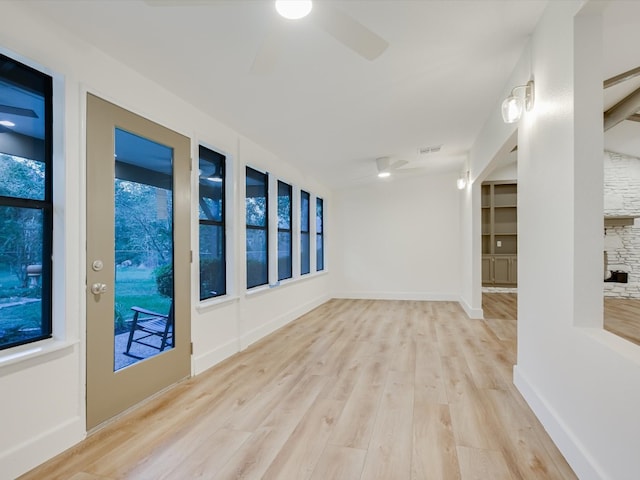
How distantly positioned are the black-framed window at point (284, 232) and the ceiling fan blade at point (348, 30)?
3.63 metres

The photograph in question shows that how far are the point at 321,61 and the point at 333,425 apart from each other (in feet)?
8.23

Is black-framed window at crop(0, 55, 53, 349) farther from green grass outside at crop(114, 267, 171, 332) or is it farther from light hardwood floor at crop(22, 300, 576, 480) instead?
light hardwood floor at crop(22, 300, 576, 480)

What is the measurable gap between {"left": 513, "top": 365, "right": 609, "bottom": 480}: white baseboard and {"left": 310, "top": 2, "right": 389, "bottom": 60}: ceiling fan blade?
2.22m

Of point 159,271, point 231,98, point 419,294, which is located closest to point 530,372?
point 159,271

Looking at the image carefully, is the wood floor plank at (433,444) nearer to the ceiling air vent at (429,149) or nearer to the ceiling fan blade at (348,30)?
the ceiling fan blade at (348,30)

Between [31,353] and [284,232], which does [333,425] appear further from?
[284,232]

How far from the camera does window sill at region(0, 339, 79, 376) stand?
1.72 meters

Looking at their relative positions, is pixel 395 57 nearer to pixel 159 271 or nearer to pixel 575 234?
pixel 575 234

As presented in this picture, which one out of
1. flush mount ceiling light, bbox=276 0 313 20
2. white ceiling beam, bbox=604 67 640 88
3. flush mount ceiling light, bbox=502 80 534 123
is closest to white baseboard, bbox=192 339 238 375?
flush mount ceiling light, bbox=276 0 313 20

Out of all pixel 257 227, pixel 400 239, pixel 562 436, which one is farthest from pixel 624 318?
pixel 257 227

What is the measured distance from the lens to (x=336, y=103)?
326cm

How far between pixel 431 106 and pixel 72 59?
3052 mm

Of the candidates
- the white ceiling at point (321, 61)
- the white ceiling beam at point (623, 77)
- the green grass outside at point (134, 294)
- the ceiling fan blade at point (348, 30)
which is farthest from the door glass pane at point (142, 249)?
the white ceiling beam at point (623, 77)

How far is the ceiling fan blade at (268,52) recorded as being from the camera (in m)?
1.70
